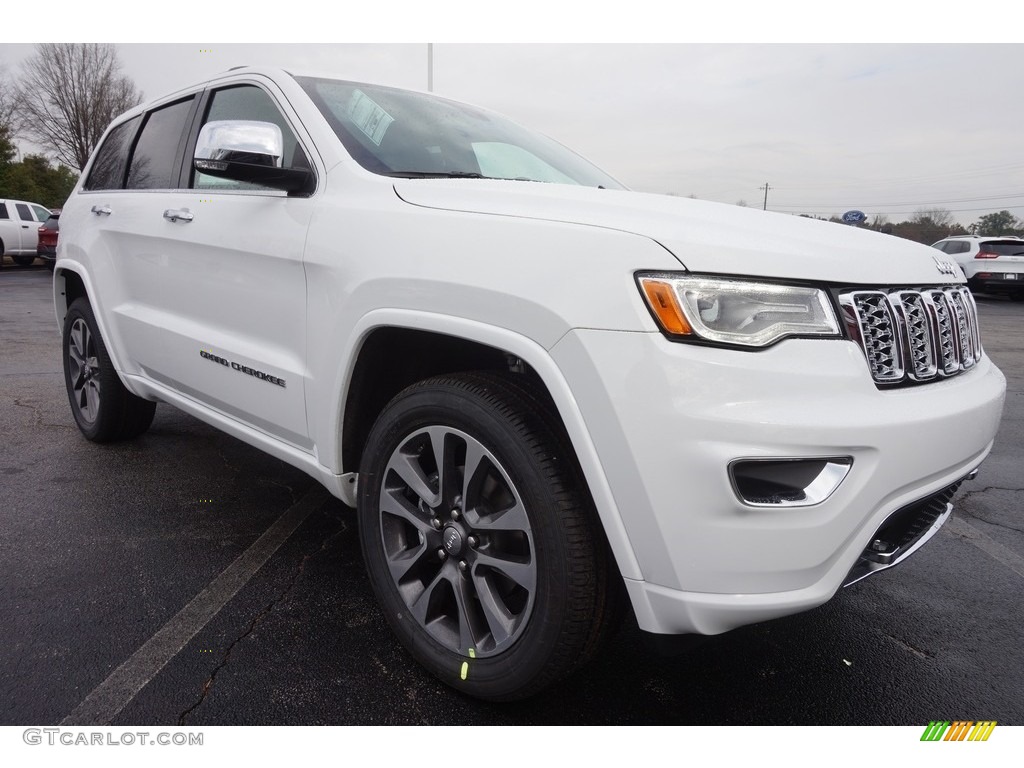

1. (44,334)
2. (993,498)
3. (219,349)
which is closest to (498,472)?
(219,349)

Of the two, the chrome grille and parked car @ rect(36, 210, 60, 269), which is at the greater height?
the chrome grille

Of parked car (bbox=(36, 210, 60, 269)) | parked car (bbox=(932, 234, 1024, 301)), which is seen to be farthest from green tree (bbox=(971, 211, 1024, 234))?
parked car (bbox=(36, 210, 60, 269))

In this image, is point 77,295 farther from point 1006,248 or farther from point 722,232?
point 1006,248

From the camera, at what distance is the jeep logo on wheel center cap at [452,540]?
75.1 inches

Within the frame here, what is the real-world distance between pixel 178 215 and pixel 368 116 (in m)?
0.96

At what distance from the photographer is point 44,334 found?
8469mm

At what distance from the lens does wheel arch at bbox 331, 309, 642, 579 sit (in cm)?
154

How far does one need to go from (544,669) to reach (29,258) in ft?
72.6

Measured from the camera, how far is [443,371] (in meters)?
2.23

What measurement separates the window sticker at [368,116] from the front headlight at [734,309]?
135 centimetres

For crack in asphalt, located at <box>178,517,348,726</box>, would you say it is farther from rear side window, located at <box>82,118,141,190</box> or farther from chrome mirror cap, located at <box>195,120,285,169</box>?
rear side window, located at <box>82,118,141,190</box>

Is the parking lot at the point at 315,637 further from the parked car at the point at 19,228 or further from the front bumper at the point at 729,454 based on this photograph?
the parked car at the point at 19,228

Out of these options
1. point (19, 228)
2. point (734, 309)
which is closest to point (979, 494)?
point (734, 309)

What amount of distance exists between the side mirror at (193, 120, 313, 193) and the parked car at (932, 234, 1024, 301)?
1800 centimetres
